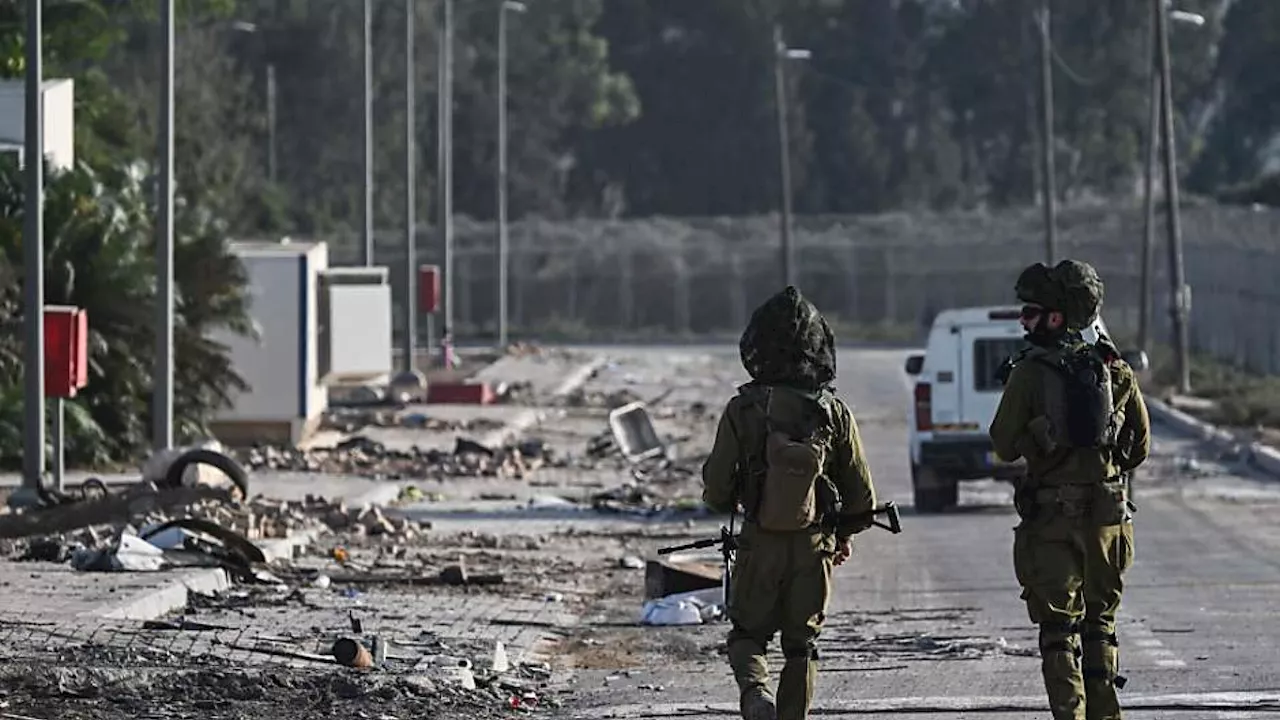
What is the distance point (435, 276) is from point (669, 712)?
43.2 metres

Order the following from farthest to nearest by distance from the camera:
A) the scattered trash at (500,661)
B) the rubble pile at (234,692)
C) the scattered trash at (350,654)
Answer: the scattered trash at (500,661) → the scattered trash at (350,654) → the rubble pile at (234,692)

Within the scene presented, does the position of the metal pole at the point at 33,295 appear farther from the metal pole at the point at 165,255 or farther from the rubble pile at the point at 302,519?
the metal pole at the point at 165,255

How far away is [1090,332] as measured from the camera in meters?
9.97

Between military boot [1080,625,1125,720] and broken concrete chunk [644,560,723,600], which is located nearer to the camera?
military boot [1080,625,1125,720]

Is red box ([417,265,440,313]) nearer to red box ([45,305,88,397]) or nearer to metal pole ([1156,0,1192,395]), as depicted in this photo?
metal pole ([1156,0,1192,395])

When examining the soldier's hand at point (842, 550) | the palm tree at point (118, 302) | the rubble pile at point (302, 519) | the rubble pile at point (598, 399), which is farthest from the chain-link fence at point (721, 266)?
the soldier's hand at point (842, 550)

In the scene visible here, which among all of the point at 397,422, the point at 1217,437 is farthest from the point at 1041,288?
the point at 397,422

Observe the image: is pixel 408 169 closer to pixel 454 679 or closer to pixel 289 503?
pixel 289 503

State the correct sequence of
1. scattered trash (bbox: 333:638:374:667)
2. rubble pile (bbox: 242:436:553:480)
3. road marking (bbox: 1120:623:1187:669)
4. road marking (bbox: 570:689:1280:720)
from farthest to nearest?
rubble pile (bbox: 242:436:553:480) → road marking (bbox: 1120:623:1187:669) → scattered trash (bbox: 333:638:374:667) → road marking (bbox: 570:689:1280:720)

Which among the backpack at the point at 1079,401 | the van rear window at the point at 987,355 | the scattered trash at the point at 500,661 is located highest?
the backpack at the point at 1079,401

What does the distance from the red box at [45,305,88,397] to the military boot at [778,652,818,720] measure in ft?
50.2

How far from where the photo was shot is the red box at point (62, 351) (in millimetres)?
23219

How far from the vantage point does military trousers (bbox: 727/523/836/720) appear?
8.91 metres

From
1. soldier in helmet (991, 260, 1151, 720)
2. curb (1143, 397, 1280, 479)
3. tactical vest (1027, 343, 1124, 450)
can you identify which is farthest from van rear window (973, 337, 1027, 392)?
tactical vest (1027, 343, 1124, 450)
